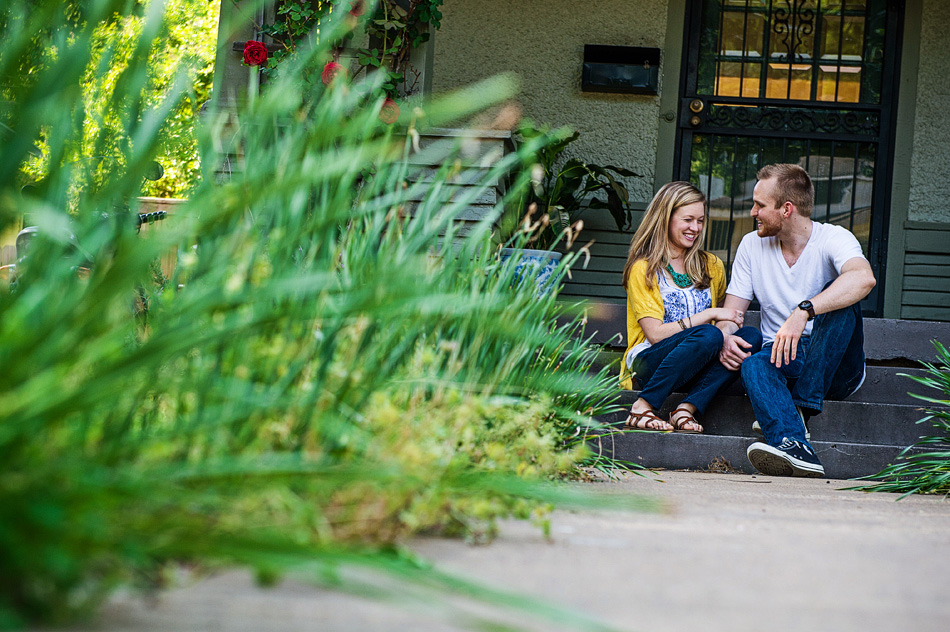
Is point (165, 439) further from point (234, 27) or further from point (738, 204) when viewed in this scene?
point (738, 204)

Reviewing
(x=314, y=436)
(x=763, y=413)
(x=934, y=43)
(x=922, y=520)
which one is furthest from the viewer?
(x=934, y=43)

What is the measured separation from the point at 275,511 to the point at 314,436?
13 centimetres

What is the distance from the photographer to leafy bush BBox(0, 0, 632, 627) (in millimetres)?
887

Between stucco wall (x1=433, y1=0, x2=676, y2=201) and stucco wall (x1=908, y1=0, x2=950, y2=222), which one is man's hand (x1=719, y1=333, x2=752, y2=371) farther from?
stucco wall (x1=908, y1=0, x2=950, y2=222)

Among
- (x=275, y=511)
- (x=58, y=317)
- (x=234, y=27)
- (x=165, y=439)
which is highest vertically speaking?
(x=234, y=27)

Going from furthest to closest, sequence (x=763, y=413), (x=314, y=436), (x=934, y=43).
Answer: (x=934, y=43) → (x=763, y=413) → (x=314, y=436)

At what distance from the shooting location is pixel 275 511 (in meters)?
1.15

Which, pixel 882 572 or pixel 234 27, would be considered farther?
pixel 882 572

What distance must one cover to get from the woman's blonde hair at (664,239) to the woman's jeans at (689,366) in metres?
0.34

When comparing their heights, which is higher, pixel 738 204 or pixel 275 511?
pixel 738 204

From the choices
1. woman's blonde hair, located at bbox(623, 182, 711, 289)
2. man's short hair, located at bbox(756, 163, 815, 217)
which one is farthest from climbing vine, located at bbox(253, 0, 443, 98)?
man's short hair, located at bbox(756, 163, 815, 217)

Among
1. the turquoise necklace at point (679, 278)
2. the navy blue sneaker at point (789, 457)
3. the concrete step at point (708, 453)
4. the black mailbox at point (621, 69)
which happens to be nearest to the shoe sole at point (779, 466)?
the navy blue sneaker at point (789, 457)

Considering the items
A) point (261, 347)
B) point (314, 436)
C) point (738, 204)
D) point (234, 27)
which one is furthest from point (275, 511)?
A: point (738, 204)

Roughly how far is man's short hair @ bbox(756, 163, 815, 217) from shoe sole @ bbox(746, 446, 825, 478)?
3.61 feet
